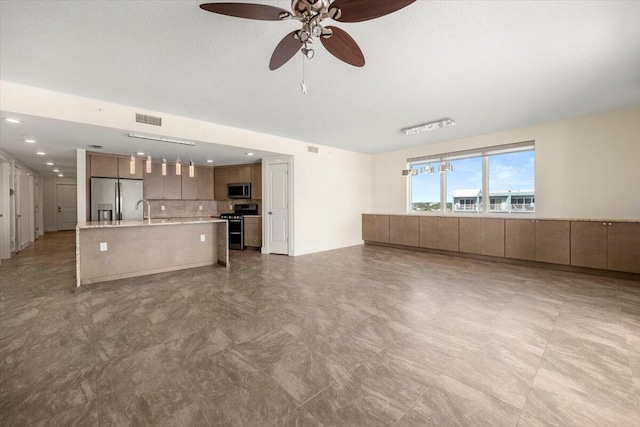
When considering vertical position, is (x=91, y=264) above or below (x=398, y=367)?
above

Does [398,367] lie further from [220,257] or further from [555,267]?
[555,267]

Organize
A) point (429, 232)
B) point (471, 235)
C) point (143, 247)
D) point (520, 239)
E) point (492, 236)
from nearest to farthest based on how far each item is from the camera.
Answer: point (143, 247), point (520, 239), point (492, 236), point (471, 235), point (429, 232)

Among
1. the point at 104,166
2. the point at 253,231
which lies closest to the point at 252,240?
the point at 253,231

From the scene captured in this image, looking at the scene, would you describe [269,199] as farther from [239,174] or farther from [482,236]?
[482,236]

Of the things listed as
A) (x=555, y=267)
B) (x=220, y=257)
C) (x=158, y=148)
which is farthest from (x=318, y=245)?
(x=555, y=267)

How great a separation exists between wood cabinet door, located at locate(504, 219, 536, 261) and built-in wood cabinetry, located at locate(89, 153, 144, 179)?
8.60 meters

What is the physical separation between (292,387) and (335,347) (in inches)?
22.4

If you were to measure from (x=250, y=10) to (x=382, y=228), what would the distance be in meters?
6.29

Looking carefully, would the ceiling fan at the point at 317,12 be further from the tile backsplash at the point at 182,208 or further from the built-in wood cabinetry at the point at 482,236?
the tile backsplash at the point at 182,208

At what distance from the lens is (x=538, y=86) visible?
333cm

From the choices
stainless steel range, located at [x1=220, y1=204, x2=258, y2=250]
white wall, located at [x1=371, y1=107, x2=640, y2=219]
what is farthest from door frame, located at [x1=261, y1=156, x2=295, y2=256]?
white wall, located at [x1=371, y1=107, x2=640, y2=219]

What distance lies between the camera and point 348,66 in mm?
2775

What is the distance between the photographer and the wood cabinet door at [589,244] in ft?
13.8

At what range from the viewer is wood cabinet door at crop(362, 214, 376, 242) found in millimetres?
7465
